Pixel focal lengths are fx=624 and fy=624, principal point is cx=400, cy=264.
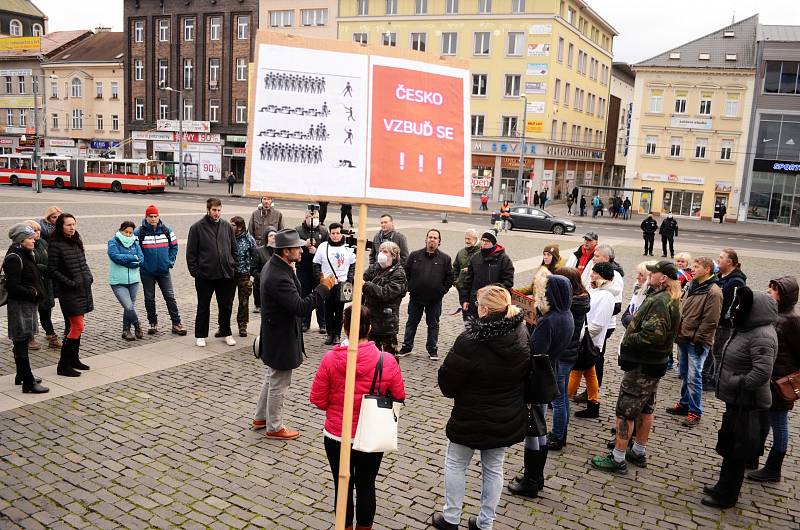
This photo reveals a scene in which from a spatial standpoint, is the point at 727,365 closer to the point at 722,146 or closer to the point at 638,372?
the point at 638,372

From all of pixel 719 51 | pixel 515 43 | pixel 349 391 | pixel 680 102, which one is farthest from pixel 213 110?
pixel 349 391

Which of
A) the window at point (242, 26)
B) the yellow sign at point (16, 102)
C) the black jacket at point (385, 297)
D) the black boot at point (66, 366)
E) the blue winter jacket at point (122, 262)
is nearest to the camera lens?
the black boot at point (66, 366)

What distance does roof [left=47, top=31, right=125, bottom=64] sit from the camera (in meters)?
64.6

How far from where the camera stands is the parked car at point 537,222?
31906 mm

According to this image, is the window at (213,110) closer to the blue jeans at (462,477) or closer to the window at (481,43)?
the window at (481,43)

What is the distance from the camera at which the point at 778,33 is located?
153 ft

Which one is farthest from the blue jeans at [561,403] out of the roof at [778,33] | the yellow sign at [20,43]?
the yellow sign at [20,43]

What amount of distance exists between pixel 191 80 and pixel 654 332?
203 ft

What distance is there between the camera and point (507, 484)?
553 cm

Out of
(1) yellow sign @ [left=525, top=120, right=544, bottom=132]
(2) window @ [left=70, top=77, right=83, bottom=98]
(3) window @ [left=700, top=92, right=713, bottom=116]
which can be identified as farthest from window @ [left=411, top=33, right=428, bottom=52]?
(2) window @ [left=70, top=77, right=83, bottom=98]

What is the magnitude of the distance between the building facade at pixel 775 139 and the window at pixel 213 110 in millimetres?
45489

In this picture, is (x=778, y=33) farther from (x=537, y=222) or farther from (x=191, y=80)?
(x=191, y=80)

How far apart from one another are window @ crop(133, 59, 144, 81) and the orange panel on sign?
66.1 meters

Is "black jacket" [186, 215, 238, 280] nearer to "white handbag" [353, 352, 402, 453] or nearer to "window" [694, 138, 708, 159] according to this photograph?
"white handbag" [353, 352, 402, 453]
